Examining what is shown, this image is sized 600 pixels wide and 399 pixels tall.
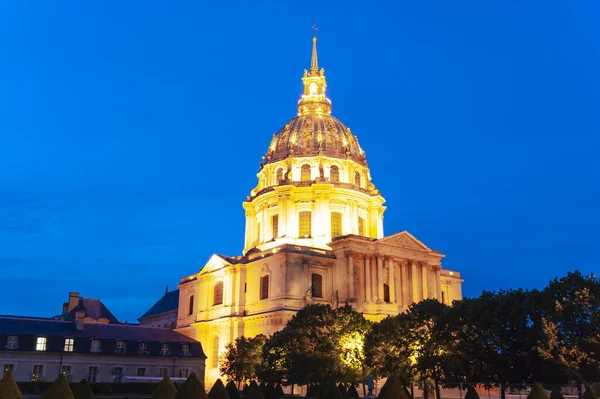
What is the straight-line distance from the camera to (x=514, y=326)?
129 feet

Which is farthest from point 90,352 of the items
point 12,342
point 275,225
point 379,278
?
point 379,278

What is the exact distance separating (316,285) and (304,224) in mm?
11730

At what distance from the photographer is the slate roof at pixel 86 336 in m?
59.9

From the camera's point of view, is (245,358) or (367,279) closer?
(245,358)

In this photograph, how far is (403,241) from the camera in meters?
72.1

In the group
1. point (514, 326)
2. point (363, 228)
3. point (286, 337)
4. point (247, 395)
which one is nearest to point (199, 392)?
point (247, 395)

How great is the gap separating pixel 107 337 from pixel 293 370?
1062 inches

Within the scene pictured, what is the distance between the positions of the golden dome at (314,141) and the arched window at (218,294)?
19.3 metres

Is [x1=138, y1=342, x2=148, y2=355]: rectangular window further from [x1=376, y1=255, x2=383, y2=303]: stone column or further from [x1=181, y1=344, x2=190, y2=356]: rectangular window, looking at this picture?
[x1=376, y1=255, x2=383, y2=303]: stone column

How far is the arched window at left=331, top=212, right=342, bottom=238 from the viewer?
7790cm

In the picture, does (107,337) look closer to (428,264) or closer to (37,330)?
(37,330)

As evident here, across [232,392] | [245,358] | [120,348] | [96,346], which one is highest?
[96,346]

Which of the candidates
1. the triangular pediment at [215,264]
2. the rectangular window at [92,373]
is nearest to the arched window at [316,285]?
the triangular pediment at [215,264]

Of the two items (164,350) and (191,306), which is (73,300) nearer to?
(191,306)
